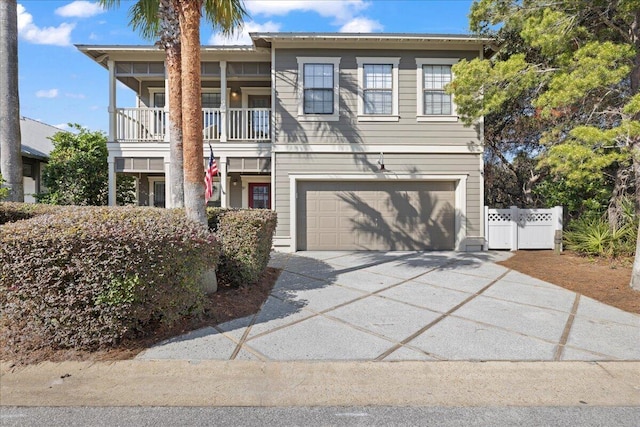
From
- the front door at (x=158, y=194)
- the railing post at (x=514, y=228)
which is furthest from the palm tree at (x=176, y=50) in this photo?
the railing post at (x=514, y=228)

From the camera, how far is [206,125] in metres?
10.2

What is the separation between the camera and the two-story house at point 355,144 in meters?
9.54

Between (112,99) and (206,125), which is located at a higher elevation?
Answer: (112,99)

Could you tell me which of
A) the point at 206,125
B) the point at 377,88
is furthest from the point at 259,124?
the point at 377,88

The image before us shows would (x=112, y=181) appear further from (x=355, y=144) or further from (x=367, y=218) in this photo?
(x=367, y=218)

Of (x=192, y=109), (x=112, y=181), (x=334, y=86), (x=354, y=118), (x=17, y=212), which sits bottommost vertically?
(x=17, y=212)

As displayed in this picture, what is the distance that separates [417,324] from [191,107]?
4.62 meters

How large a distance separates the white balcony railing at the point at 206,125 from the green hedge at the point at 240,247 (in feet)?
16.2

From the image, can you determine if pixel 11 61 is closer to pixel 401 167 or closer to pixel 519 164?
pixel 401 167

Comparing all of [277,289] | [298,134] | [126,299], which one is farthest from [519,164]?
[126,299]

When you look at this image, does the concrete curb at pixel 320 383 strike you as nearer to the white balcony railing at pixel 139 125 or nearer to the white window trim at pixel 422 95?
the white window trim at pixel 422 95

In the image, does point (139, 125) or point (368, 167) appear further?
point (139, 125)

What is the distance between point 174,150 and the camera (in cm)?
600

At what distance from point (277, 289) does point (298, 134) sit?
531cm
